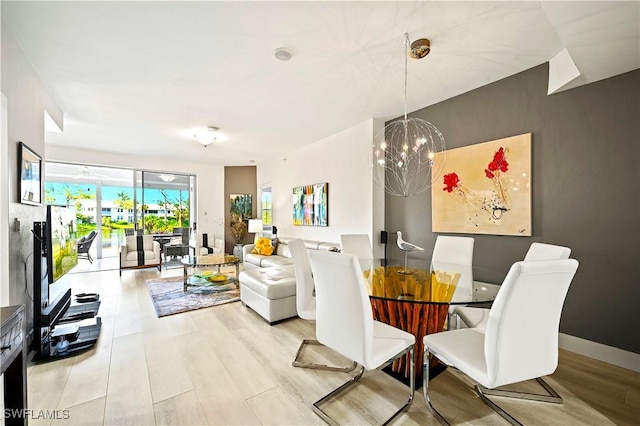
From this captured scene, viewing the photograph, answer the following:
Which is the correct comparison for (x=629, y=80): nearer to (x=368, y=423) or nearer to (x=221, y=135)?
(x=368, y=423)

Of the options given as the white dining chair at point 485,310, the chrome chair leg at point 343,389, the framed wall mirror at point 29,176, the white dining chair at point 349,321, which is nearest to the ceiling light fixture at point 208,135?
the framed wall mirror at point 29,176

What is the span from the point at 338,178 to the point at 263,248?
208cm

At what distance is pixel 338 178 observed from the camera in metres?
4.86

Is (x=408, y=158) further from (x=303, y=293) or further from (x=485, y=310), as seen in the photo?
(x=303, y=293)

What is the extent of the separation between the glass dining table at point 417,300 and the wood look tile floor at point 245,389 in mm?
305

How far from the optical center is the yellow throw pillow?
549 centimetres

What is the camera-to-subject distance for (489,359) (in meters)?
1.38

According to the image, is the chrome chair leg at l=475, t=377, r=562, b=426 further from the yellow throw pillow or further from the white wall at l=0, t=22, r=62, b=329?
the yellow throw pillow

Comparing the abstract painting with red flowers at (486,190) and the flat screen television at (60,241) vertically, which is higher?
the abstract painting with red flowers at (486,190)

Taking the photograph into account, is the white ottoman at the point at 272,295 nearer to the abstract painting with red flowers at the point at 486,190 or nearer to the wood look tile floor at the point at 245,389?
the wood look tile floor at the point at 245,389

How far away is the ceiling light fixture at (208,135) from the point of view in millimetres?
4598

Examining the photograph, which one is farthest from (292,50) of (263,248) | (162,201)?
(162,201)

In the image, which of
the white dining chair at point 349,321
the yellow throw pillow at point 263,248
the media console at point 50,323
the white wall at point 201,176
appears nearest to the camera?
the white dining chair at point 349,321

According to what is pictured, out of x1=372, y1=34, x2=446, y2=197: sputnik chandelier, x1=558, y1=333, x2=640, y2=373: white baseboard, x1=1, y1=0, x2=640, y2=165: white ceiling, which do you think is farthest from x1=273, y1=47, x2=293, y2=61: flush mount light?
x1=558, y1=333, x2=640, y2=373: white baseboard
